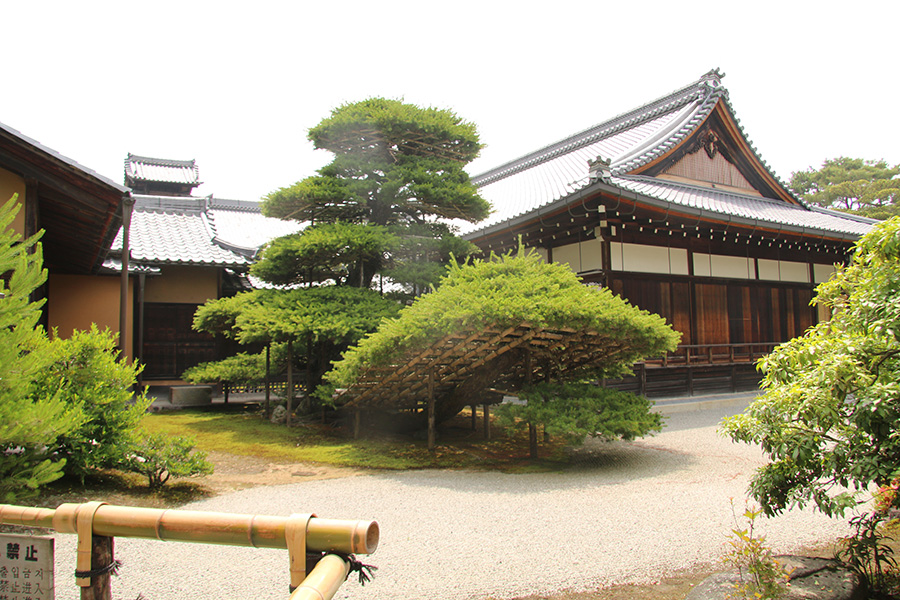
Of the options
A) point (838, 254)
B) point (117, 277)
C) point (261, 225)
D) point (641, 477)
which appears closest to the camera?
point (641, 477)

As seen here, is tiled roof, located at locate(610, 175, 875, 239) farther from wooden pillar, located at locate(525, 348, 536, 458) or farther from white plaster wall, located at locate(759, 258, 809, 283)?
wooden pillar, located at locate(525, 348, 536, 458)

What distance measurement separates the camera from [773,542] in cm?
452

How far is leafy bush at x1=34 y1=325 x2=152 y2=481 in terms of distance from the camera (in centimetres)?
536

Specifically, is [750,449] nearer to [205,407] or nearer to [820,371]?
[820,371]

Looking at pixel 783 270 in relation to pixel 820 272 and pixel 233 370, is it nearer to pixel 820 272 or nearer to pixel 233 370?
pixel 820 272

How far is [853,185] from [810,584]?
1441 inches

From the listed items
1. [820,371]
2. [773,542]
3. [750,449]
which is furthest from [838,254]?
[820,371]

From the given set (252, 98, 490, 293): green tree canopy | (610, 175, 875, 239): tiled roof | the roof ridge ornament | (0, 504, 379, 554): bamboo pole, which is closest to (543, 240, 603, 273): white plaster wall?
(610, 175, 875, 239): tiled roof

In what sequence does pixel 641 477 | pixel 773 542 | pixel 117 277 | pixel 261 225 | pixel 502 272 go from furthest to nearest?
pixel 261 225 → pixel 117 277 → pixel 502 272 → pixel 641 477 → pixel 773 542

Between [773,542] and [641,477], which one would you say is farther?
[641,477]

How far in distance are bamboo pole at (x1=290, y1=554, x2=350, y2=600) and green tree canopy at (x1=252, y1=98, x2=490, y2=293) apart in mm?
7763

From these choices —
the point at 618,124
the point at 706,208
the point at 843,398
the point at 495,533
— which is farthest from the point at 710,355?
the point at 843,398

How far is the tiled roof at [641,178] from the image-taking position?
12328mm

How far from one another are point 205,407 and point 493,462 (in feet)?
27.6
